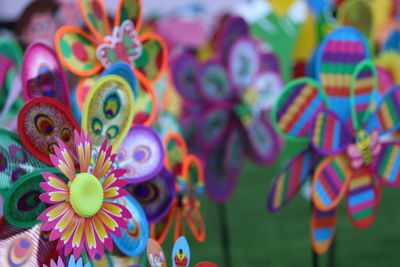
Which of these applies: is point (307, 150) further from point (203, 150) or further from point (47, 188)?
point (47, 188)

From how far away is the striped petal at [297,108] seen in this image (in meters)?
1.34

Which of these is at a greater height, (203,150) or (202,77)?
(202,77)

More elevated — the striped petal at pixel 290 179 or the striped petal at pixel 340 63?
the striped petal at pixel 340 63

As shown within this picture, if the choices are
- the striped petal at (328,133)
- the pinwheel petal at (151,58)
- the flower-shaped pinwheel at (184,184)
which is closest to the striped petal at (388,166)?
the striped petal at (328,133)

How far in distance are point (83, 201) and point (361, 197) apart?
2.40 feet

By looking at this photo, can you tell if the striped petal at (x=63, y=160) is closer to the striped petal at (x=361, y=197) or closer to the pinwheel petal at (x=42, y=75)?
the pinwheel petal at (x=42, y=75)

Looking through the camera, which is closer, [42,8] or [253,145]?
[42,8]

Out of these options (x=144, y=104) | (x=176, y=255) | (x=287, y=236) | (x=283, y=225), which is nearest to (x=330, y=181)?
(x=144, y=104)

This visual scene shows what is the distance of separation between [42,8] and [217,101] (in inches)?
23.9

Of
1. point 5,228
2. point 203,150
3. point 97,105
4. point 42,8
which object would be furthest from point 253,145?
point 5,228

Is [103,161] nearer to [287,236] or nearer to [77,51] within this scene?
[77,51]

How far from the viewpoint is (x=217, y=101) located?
1.95 meters

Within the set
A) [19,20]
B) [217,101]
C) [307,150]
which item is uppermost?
[19,20]

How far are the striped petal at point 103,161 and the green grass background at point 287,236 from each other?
730 mm
